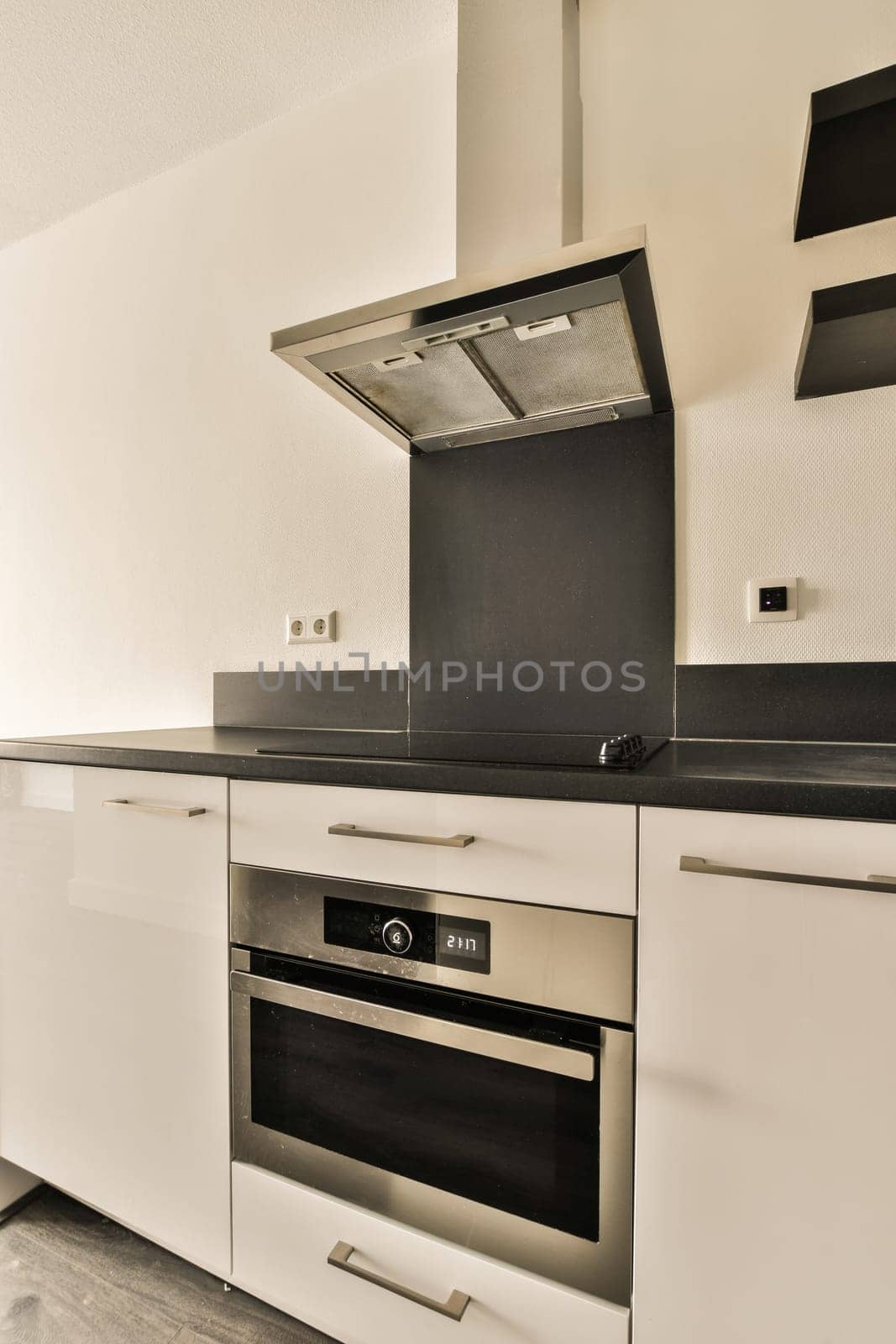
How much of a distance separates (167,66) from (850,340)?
1758 mm

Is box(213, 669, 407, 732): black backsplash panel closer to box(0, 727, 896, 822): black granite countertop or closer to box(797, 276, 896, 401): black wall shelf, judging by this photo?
box(0, 727, 896, 822): black granite countertop

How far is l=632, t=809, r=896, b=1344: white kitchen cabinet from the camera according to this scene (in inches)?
28.7

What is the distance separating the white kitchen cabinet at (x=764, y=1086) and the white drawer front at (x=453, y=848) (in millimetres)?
48

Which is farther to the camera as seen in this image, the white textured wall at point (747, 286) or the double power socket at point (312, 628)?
the double power socket at point (312, 628)

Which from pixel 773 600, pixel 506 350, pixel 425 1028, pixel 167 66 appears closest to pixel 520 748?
pixel 425 1028

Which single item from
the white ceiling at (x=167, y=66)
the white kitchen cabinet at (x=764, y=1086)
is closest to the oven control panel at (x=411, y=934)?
the white kitchen cabinet at (x=764, y=1086)

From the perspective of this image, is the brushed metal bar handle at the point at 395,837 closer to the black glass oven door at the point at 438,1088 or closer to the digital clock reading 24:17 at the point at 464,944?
the digital clock reading 24:17 at the point at 464,944

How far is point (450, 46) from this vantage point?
63.7 inches

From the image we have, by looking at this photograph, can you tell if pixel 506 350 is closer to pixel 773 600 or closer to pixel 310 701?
pixel 773 600

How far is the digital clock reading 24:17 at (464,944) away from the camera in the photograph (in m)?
0.92

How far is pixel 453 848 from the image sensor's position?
0.93m

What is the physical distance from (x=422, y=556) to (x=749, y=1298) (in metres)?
1.35

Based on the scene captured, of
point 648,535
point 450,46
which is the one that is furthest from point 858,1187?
point 450,46

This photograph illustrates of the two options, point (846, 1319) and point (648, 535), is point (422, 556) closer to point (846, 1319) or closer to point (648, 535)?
point (648, 535)
